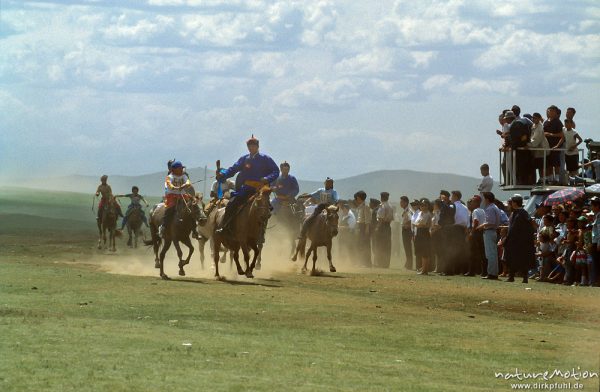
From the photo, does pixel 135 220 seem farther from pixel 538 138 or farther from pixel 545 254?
pixel 545 254

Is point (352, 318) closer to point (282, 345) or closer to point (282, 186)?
point (282, 345)

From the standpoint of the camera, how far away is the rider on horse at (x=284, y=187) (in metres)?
36.2

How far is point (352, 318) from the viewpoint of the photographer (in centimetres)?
2086

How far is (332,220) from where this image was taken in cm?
3447

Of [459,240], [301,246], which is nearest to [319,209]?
[301,246]

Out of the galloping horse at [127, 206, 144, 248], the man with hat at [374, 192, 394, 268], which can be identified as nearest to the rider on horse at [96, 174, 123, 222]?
the galloping horse at [127, 206, 144, 248]

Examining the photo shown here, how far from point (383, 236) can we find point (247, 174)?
36.5ft

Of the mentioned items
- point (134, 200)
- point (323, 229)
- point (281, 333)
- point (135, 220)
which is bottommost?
point (281, 333)

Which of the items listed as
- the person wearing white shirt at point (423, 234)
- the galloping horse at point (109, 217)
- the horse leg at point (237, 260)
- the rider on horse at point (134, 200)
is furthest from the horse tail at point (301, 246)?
the galloping horse at point (109, 217)

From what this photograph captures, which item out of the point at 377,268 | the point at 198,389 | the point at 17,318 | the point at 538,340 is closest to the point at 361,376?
the point at 198,389

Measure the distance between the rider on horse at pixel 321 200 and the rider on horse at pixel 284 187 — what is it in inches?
28.3

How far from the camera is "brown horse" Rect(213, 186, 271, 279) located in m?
29.6

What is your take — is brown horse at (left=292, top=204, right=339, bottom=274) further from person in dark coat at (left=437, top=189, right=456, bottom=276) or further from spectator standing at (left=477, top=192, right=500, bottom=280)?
spectator standing at (left=477, top=192, right=500, bottom=280)

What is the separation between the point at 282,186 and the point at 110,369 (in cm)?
2247
